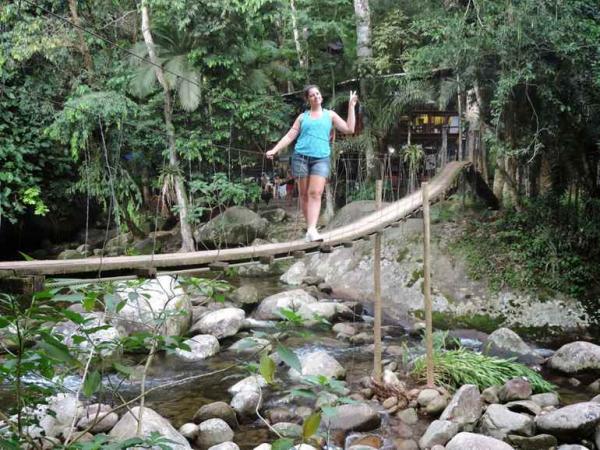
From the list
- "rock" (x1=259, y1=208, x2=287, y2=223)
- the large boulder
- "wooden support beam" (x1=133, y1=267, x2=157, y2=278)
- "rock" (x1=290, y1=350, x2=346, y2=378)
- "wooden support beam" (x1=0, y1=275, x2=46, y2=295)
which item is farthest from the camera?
"rock" (x1=259, y1=208, x2=287, y2=223)

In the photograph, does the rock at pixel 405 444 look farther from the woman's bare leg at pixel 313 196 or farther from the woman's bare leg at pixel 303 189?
the woman's bare leg at pixel 303 189

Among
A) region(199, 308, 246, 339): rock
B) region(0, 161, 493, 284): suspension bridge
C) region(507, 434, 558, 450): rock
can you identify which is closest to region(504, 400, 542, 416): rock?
region(507, 434, 558, 450): rock

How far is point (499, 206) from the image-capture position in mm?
7859

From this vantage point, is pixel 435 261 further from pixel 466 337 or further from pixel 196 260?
pixel 196 260

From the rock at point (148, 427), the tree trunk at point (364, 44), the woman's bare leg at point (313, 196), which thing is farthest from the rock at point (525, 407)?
the tree trunk at point (364, 44)

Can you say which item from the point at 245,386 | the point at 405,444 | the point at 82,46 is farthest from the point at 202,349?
the point at 82,46

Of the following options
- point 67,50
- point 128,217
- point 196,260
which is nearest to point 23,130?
point 67,50

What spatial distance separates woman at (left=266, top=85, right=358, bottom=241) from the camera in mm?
3732

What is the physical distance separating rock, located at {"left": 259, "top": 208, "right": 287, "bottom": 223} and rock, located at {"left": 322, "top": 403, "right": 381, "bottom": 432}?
703 centimetres

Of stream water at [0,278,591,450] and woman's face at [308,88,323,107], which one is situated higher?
woman's face at [308,88,323,107]

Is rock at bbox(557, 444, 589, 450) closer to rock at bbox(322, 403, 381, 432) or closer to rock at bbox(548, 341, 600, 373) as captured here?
rock at bbox(322, 403, 381, 432)

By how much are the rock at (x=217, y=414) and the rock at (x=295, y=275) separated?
13.7ft

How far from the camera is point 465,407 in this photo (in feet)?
12.8

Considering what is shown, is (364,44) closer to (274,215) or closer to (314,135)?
(274,215)
